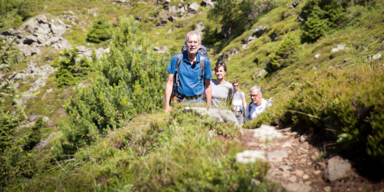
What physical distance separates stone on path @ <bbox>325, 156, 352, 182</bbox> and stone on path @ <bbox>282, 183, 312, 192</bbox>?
0.25 m

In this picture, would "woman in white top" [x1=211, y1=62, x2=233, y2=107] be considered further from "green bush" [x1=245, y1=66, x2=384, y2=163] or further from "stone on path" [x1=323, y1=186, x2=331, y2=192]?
"stone on path" [x1=323, y1=186, x2=331, y2=192]

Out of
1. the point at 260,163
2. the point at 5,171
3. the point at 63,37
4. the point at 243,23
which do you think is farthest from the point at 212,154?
the point at 63,37

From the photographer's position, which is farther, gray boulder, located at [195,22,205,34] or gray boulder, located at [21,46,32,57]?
gray boulder, located at [195,22,205,34]

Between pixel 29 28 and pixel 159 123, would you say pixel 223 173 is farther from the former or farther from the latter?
pixel 29 28

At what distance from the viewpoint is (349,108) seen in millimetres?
2238

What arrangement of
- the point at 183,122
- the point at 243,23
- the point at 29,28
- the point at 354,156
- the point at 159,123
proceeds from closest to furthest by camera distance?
1. the point at 354,156
2. the point at 183,122
3. the point at 159,123
4. the point at 243,23
5. the point at 29,28

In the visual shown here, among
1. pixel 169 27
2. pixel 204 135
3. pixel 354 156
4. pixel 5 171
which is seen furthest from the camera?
pixel 169 27

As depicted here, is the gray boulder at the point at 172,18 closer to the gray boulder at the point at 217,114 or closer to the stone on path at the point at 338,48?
the stone on path at the point at 338,48

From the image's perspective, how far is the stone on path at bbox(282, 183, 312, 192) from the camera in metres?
1.96

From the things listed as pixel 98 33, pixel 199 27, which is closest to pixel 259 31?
pixel 199 27

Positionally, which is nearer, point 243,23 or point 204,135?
point 204,135

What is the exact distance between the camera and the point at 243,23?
4025 centimetres

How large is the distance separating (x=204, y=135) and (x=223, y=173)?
71 cm

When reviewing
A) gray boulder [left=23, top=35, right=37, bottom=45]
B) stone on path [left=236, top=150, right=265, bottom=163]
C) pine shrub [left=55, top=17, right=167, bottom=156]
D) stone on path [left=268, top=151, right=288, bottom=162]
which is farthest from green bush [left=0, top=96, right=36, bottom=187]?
gray boulder [left=23, top=35, right=37, bottom=45]
